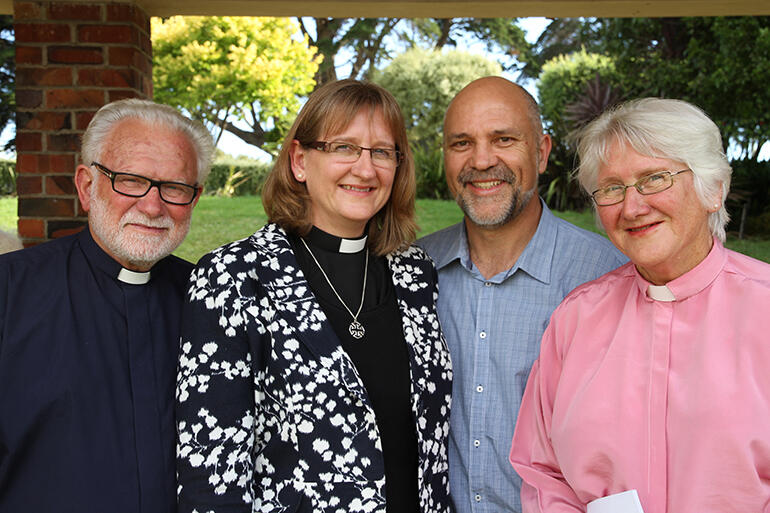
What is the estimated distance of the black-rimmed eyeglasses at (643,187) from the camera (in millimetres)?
1662

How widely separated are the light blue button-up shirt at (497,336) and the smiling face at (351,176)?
0.56 metres

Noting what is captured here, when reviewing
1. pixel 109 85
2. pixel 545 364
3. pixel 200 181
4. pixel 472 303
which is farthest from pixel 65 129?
pixel 545 364

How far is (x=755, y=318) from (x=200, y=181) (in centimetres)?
178

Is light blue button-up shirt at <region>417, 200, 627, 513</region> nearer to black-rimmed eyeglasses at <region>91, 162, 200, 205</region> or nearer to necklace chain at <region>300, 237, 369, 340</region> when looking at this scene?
necklace chain at <region>300, 237, 369, 340</region>

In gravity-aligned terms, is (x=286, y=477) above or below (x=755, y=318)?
below

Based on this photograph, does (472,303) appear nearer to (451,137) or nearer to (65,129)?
(451,137)

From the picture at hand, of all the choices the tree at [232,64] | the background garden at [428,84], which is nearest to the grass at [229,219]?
the background garden at [428,84]

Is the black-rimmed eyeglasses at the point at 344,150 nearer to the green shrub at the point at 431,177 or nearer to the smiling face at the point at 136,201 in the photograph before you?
the smiling face at the point at 136,201

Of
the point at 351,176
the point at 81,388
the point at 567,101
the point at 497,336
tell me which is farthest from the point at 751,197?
the point at 81,388

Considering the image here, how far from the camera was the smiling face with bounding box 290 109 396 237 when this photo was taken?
1.99 meters

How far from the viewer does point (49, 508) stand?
5.78ft

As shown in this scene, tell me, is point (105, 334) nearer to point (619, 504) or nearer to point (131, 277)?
point (131, 277)

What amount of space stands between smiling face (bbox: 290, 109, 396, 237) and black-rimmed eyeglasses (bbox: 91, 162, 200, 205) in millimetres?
433

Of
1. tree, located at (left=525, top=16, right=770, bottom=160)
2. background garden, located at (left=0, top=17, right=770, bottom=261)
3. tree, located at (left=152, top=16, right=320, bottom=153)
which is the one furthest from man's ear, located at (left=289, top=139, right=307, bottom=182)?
tree, located at (left=152, top=16, right=320, bottom=153)
